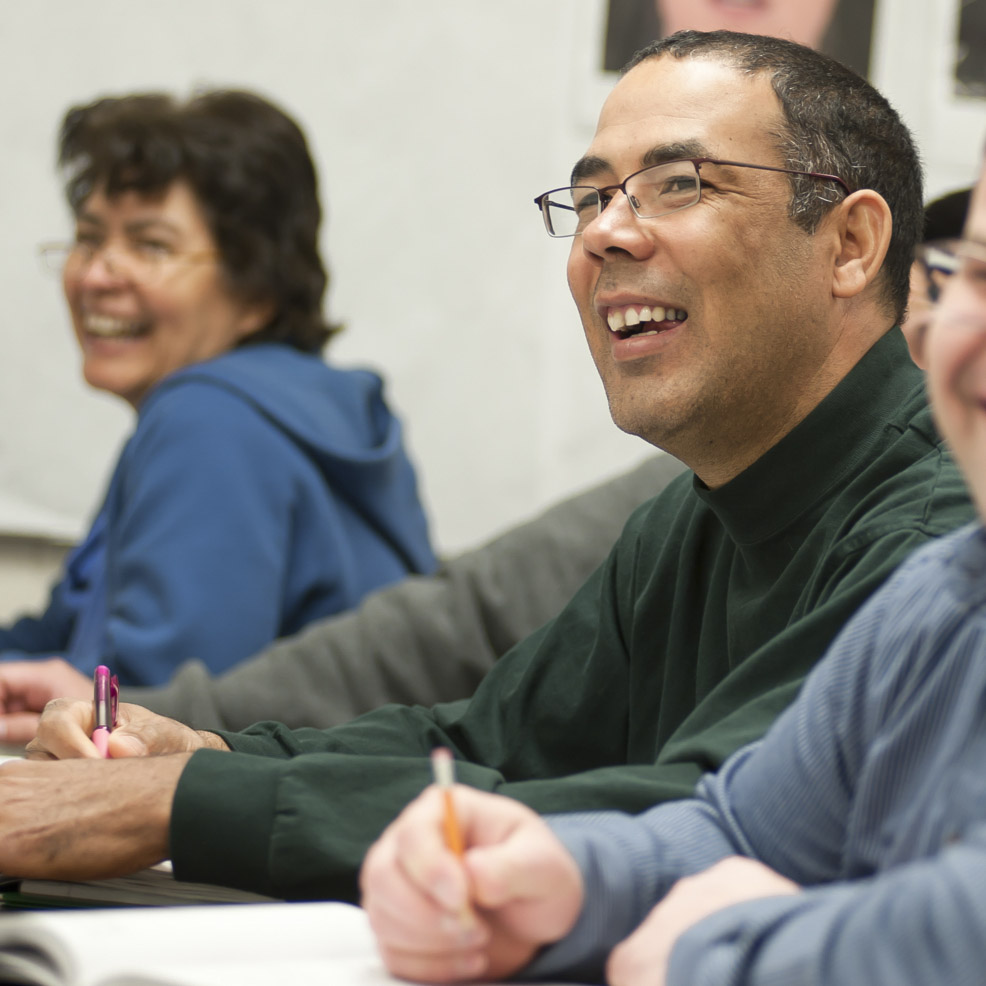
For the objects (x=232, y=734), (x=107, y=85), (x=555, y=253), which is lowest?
(x=232, y=734)

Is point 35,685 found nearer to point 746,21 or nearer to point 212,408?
point 212,408

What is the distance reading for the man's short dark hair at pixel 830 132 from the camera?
1218 millimetres

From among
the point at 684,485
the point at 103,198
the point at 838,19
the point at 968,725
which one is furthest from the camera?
the point at 838,19

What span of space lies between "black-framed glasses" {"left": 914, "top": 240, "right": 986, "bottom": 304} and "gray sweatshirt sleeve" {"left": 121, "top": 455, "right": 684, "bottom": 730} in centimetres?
120

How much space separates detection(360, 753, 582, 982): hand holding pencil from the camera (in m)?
0.61

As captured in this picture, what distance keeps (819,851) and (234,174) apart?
1.96 meters

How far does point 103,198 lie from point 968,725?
2123 millimetres

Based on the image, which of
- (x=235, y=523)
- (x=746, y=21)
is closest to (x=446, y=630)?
(x=235, y=523)

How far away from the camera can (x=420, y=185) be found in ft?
9.56

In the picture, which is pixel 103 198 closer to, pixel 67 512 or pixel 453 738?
pixel 67 512

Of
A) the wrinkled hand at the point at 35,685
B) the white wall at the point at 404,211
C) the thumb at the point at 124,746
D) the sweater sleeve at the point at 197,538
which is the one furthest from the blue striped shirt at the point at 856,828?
the white wall at the point at 404,211

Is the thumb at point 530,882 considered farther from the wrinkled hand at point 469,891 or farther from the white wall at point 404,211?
the white wall at point 404,211

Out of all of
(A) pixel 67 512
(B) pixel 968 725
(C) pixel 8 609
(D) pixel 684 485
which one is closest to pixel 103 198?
(A) pixel 67 512

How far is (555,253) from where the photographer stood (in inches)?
113
